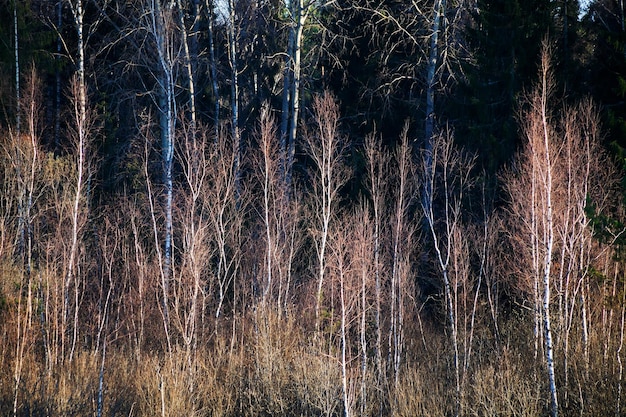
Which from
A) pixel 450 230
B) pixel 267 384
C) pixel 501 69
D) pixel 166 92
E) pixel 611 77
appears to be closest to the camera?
pixel 267 384

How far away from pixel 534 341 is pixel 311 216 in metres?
7.78

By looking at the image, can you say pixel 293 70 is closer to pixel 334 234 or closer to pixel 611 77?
pixel 334 234

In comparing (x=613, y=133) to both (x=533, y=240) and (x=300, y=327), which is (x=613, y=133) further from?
(x=300, y=327)

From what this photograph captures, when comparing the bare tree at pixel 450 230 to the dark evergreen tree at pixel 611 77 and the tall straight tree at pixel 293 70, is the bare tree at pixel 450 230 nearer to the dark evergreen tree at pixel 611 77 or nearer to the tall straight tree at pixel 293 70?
the dark evergreen tree at pixel 611 77

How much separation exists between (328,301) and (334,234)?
7.36ft

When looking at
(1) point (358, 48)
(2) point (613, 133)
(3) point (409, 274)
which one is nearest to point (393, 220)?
(3) point (409, 274)

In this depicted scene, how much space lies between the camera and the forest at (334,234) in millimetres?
14914

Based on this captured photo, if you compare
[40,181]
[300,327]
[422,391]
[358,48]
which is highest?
[358,48]

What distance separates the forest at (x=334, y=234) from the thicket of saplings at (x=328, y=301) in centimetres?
11

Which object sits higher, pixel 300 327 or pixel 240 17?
pixel 240 17

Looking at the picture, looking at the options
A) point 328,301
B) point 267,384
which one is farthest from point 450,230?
point 267,384

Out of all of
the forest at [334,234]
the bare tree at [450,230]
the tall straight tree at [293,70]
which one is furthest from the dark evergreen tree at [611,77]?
the tall straight tree at [293,70]

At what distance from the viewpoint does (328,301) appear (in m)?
19.9

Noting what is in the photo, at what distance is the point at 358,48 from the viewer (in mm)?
26453
